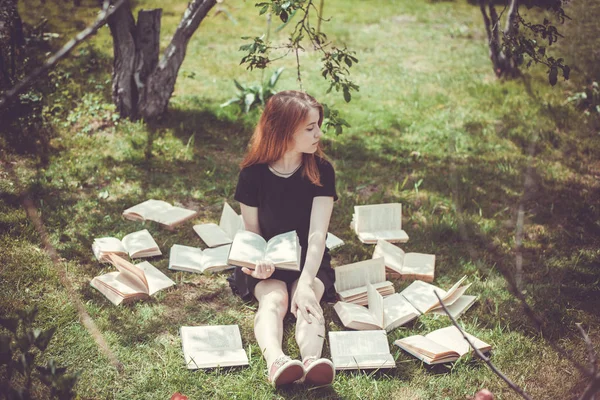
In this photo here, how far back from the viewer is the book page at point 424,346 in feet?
9.49

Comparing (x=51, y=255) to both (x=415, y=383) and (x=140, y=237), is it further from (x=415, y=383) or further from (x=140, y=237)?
(x=415, y=383)

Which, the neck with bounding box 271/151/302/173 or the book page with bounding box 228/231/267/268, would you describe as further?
the neck with bounding box 271/151/302/173

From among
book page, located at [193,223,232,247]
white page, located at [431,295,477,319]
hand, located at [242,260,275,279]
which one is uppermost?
hand, located at [242,260,275,279]

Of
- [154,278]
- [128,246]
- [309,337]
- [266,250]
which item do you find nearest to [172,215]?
[128,246]

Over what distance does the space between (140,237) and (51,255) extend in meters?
0.59

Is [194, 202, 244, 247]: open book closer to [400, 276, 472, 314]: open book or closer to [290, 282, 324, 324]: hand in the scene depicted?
[290, 282, 324, 324]: hand

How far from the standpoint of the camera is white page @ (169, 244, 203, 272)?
3664 mm

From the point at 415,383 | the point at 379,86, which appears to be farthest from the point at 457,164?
the point at 415,383

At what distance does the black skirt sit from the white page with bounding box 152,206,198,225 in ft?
2.87

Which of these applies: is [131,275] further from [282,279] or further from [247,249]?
[282,279]

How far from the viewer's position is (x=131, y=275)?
3.29 meters

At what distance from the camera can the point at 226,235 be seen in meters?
4.05

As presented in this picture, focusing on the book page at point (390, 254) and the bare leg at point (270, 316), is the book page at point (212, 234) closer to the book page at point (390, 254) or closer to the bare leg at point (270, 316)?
the bare leg at point (270, 316)

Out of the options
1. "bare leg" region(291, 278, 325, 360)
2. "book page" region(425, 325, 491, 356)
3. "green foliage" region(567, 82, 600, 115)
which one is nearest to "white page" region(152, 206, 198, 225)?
"bare leg" region(291, 278, 325, 360)
